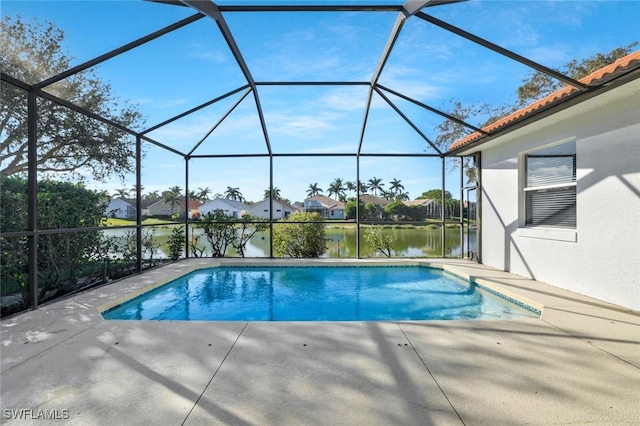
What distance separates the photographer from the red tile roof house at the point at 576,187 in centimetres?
373

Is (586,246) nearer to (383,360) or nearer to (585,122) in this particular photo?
(585,122)

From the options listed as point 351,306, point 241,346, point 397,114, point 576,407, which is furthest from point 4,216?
point 397,114

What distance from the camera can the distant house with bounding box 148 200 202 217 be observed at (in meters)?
7.16

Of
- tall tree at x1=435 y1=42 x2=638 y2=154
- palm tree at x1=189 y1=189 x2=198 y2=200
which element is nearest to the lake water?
palm tree at x1=189 y1=189 x2=198 y2=200

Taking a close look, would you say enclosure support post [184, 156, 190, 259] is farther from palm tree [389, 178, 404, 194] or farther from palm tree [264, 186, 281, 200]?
palm tree [389, 178, 404, 194]

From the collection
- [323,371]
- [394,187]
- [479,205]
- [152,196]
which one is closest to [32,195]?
[152,196]

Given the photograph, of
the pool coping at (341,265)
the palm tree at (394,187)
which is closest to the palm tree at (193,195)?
the pool coping at (341,265)

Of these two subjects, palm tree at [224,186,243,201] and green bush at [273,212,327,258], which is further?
palm tree at [224,186,243,201]

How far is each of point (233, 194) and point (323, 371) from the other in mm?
8565

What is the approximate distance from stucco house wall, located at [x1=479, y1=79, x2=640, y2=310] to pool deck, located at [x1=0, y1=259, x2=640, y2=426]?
672 mm

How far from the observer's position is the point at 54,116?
634 cm

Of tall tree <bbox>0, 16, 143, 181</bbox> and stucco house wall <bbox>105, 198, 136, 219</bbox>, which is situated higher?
tall tree <bbox>0, 16, 143, 181</bbox>

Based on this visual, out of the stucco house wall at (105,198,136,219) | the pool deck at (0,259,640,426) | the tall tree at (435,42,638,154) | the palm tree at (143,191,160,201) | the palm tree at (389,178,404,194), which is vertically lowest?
the pool deck at (0,259,640,426)

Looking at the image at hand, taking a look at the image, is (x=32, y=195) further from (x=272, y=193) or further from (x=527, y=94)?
(x=527, y=94)
